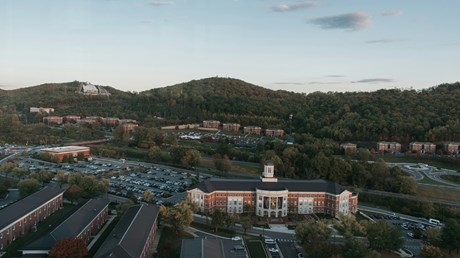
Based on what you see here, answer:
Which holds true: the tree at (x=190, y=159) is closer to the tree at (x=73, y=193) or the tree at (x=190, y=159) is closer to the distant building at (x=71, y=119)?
the tree at (x=73, y=193)

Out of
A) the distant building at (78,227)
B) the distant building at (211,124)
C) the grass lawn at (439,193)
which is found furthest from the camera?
the distant building at (211,124)

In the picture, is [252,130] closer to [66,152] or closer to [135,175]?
[66,152]

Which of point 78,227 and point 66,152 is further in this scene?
point 66,152

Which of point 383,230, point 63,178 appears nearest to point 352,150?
point 383,230

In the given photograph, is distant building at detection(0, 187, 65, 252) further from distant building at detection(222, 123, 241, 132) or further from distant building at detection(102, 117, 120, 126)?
distant building at detection(102, 117, 120, 126)

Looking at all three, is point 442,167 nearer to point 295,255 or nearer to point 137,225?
point 295,255

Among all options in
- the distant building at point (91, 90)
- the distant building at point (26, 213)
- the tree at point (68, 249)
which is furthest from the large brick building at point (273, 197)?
the distant building at point (91, 90)

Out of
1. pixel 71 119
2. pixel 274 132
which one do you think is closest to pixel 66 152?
pixel 71 119
